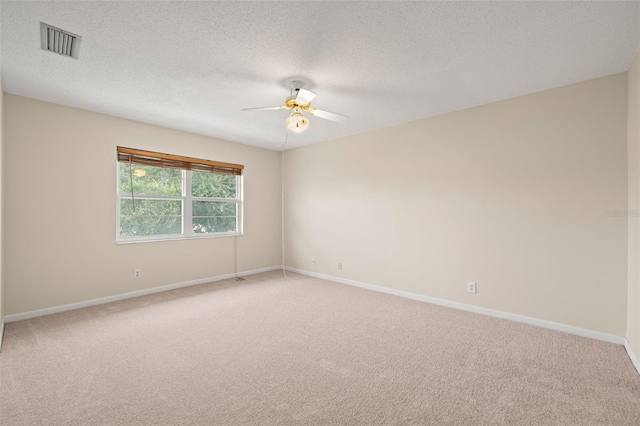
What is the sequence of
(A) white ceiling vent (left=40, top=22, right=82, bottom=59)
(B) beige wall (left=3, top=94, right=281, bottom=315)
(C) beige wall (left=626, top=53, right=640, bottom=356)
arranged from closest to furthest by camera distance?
(A) white ceiling vent (left=40, top=22, right=82, bottom=59), (C) beige wall (left=626, top=53, right=640, bottom=356), (B) beige wall (left=3, top=94, right=281, bottom=315)

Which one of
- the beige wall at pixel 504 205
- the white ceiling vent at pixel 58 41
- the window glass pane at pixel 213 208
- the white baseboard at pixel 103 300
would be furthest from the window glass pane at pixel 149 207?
the beige wall at pixel 504 205

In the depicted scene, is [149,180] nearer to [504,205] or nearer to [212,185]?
[212,185]

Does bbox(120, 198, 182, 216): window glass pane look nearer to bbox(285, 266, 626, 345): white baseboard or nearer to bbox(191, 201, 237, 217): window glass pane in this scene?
bbox(191, 201, 237, 217): window glass pane

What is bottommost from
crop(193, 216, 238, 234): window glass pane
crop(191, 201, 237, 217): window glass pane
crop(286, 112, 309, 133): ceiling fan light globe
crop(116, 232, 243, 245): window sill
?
crop(116, 232, 243, 245): window sill

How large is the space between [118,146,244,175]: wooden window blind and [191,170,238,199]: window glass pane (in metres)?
0.12

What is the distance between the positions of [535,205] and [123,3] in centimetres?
389

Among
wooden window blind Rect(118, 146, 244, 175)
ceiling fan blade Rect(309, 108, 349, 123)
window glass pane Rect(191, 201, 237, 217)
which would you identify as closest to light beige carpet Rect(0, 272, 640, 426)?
window glass pane Rect(191, 201, 237, 217)

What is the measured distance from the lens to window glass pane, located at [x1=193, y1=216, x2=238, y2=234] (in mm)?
4863

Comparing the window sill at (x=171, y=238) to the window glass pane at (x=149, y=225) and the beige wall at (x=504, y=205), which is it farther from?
the beige wall at (x=504, y=205)

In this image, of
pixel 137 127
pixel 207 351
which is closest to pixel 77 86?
pixel 137 127

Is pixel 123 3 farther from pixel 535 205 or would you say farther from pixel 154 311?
pixel 535 205

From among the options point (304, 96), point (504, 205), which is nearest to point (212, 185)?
point (304, 96)

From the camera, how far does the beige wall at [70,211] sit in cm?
318

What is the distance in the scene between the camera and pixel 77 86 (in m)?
2.91
